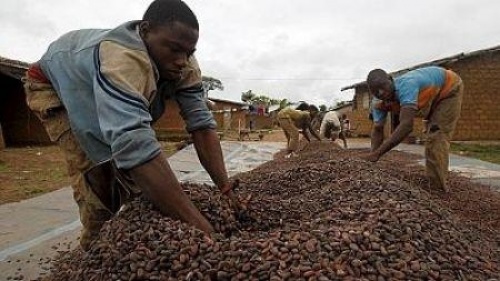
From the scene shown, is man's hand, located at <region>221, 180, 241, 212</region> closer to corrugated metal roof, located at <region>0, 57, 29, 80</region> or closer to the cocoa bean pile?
the cocoa bean pile

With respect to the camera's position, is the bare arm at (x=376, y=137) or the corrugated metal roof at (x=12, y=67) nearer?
the bare arm at (x=376, y=137)

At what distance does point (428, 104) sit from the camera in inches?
167

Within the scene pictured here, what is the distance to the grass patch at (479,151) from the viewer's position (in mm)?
9780

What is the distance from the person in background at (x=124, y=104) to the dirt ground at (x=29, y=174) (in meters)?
3.53

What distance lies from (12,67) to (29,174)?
505cm

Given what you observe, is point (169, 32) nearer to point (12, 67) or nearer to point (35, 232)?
point (35, 232)

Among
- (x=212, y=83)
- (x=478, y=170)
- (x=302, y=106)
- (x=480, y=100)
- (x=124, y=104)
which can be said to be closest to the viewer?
(x=124, y=104)

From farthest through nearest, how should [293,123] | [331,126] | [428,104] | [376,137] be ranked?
[331,126], [293,123], [376,137], [428,104]

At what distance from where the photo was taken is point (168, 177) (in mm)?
1641

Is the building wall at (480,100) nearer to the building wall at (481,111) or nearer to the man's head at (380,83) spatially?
the building wall at (481,111)

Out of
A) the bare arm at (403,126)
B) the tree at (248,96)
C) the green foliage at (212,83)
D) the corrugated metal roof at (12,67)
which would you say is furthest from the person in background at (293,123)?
the tree at (248,96)

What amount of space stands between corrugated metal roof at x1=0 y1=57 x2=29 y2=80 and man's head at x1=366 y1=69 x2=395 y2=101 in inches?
393

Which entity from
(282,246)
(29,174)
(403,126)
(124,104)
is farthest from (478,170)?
(29,174)

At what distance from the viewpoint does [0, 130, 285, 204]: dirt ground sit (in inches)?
228
